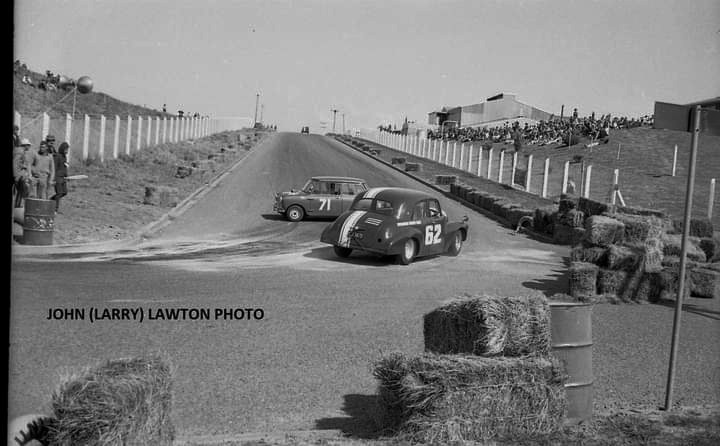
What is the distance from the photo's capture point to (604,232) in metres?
13.2

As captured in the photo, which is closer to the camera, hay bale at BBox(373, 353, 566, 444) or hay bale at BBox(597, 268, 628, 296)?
hay bale at BBox(373, 353, 566, 444)

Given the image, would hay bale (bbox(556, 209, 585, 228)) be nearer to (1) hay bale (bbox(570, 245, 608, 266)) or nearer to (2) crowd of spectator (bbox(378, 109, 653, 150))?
(1) hay bale (bbox(570, 245, 608, 266))

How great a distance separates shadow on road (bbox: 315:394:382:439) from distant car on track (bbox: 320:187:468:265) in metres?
7.23

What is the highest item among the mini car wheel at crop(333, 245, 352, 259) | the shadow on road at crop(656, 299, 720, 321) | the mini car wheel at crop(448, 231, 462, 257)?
the mini car wheel at crop(448, 231, 462, 257)

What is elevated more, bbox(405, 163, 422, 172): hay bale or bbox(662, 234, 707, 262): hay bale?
bbox(405, 163, 422, 172): hay bale

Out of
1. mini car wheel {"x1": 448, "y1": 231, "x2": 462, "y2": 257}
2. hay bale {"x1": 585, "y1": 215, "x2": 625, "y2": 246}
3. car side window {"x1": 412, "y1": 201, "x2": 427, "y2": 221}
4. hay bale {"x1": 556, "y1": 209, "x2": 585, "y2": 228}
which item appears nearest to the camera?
hay bale {"x1": 585, "y1": 215, "x2": 625, "y2": 246}

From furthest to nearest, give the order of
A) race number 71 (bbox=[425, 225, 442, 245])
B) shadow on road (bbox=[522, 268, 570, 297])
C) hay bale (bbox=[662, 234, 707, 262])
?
race number 71 (bbox=[425, 225, 442, 245]), hay bale (bbox=[662, 234, 707, 262]), shadow on road (bbox=[522, 268, 570, 297])

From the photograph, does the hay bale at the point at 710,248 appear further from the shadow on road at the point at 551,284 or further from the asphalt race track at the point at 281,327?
the shadow on road at the point at 551,284

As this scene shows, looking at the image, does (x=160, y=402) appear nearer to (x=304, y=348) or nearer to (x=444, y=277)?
(x=304, y=348)

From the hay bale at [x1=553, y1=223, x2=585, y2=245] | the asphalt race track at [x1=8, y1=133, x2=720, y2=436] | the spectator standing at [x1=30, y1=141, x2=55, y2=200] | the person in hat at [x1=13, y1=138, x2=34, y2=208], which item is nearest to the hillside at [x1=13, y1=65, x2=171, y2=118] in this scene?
the person in hat at [x1=13, y1=138, x2=34, y2=208]

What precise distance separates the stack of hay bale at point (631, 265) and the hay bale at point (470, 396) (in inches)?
251

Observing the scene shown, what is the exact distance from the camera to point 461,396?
527 centimetres

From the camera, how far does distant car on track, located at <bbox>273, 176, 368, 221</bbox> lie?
19984mm

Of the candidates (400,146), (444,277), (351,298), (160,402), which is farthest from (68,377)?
(400,146)
